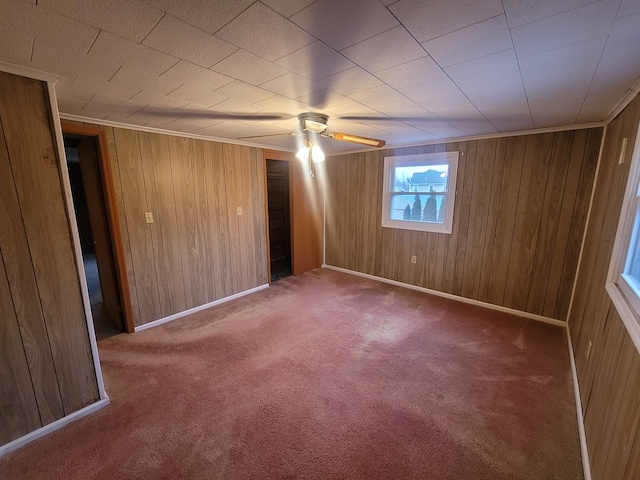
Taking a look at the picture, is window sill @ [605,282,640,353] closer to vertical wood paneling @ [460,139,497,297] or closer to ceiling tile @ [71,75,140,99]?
vertical wood paneling @ [460,139,497,297]

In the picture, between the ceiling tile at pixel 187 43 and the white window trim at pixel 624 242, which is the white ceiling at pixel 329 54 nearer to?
the ceiling tile at pixel 187 43

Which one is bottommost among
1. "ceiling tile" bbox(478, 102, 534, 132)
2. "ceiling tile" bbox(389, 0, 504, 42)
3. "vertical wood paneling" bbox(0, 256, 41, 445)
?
"vertical wood paneling" bbox(0, 256, 41, 445)

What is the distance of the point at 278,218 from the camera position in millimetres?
5461

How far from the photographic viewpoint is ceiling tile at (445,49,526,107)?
132 cm

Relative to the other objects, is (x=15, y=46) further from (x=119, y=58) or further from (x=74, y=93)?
(x=74, y=93)

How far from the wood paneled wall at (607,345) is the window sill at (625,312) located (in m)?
0.05

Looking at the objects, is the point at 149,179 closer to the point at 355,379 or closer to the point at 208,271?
the point at 208,271

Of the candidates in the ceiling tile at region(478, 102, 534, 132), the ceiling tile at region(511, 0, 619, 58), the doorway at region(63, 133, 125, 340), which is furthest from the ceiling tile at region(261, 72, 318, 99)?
the doorway at region(63, 133, 125, 340)

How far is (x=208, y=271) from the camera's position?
342cm

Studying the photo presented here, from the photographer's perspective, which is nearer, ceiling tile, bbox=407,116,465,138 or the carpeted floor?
the carpeted floor

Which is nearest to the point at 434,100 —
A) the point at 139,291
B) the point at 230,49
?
the point at 230,49

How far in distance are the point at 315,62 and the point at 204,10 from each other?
55 centimetres

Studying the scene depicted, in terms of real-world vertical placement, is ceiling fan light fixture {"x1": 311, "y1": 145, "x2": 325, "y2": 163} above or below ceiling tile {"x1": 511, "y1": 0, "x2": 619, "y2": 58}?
below

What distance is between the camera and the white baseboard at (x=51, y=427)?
5.13ft
